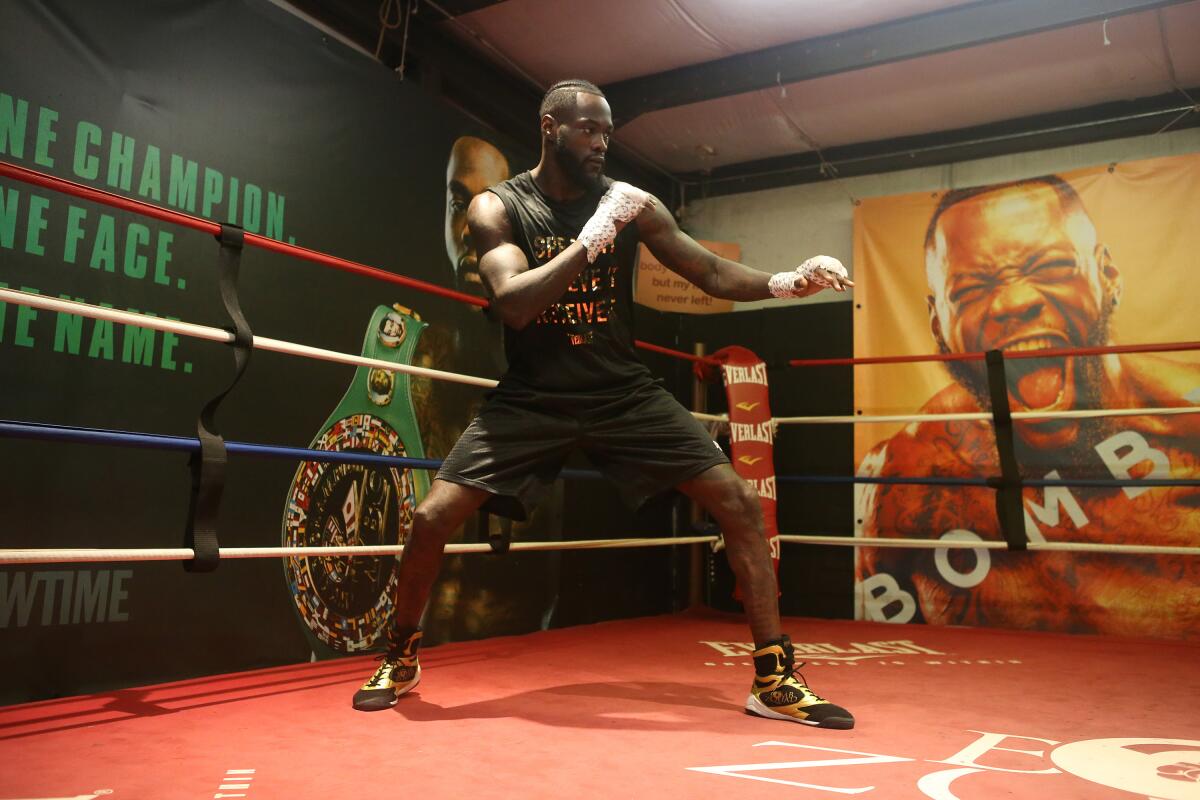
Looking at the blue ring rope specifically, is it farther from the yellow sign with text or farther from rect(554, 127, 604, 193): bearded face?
the yellow sign with text

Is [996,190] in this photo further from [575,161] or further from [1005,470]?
[575,161]

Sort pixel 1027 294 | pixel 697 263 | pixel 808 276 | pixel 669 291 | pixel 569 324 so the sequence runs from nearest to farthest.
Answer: pixel 808 276 < pixel 569 324 < pixel 697 263 < pixel 1027 294 < pixel 669 291

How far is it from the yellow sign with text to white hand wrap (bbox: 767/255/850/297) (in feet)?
8.50

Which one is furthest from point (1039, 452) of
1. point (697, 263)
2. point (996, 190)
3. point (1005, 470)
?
point (697, 263)

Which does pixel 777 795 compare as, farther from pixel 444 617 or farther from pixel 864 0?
pixel 864 0

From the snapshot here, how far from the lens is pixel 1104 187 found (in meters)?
4.12

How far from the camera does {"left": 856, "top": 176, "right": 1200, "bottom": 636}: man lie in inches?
152

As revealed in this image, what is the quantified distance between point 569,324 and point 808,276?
572mm

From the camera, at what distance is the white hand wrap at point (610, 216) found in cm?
198

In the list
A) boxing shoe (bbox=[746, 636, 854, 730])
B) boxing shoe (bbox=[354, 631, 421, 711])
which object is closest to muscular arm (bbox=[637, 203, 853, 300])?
boxing shoe (bbox=[746, 636, 854, 730])

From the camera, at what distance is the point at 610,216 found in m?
2.02

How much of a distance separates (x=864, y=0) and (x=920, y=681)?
2530 millimetres

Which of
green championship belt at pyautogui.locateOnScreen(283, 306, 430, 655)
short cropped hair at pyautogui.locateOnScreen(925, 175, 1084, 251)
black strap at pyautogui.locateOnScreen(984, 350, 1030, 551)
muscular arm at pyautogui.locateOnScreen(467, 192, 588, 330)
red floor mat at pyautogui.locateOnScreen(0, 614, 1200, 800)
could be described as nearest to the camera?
red floor mat at pyautogui.locateOnScreen(0, 614, 1200, 800)

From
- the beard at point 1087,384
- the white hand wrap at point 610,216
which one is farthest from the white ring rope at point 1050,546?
the white hand wrap at point 610,216
